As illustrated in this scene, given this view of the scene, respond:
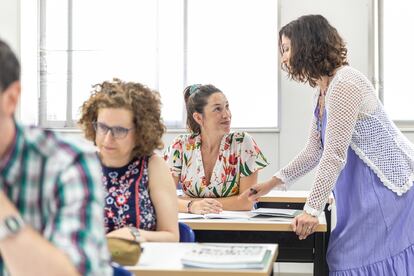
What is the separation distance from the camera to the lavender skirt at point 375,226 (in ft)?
9.13

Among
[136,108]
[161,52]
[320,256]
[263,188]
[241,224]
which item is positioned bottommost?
[320,256]

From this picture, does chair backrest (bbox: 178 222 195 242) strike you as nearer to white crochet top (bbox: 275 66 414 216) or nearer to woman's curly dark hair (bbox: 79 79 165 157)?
woman's curly dark hair (bbox: 79 79 165 157)

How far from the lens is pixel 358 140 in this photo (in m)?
2.74

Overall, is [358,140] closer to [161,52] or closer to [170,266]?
[170,266]

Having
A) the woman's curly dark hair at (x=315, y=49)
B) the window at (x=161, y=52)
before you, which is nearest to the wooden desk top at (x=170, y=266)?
the woman's curly dark hair at (x=315, y=49)

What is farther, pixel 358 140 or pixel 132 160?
pixel 358 140

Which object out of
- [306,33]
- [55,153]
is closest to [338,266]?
[306,33]

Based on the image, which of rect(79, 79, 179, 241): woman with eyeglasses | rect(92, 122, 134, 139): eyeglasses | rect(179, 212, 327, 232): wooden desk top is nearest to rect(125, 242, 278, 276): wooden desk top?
rect(79, 79, 179, 241): woman with eyeglasses

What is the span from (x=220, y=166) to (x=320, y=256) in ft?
2.94

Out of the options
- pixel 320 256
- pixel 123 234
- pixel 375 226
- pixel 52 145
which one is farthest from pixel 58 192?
pixel 320 256

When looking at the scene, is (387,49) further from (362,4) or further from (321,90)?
(321,90)

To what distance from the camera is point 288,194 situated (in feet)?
14.4

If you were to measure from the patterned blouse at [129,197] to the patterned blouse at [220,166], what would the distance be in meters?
1.22

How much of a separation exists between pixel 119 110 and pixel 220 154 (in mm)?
1368
